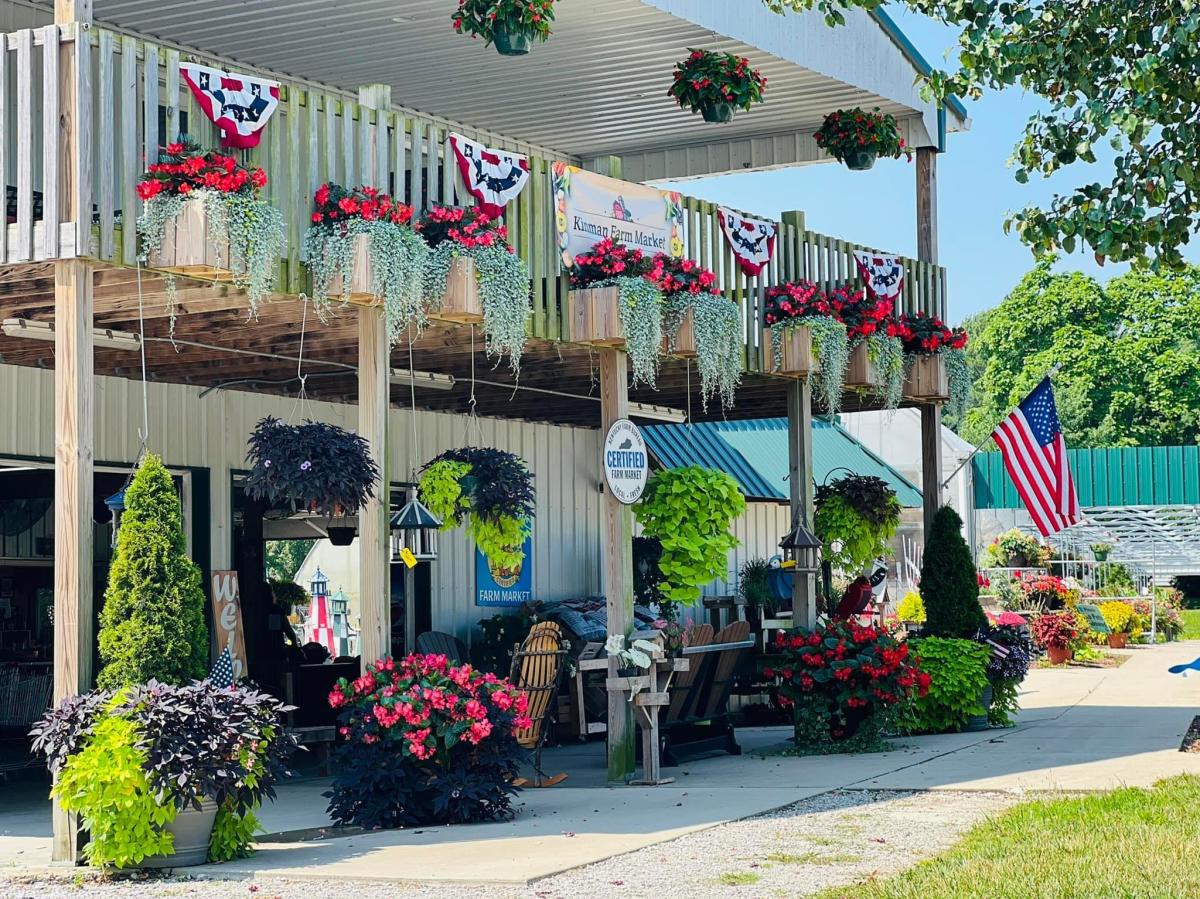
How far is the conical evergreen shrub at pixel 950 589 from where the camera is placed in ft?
50.0

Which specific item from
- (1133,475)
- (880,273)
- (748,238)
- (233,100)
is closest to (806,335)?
(748,238)

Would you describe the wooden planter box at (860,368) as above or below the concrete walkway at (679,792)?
above

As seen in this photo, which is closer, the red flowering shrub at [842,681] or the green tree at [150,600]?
the green tree at [150,600]

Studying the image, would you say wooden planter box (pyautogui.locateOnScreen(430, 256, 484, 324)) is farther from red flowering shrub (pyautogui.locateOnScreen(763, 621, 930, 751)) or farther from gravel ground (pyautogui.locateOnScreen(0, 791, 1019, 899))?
red flowering shrub (pyautogui.locateOnScreen(763, 621, 930, 751))

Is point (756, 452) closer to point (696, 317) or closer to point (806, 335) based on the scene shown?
point (806, 335)

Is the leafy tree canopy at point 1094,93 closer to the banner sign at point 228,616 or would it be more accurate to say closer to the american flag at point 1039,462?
the american flag at point 1039,462

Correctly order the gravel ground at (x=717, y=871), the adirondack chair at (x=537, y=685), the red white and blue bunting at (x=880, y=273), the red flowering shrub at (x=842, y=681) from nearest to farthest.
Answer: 1. the gravel ground at (x=717, y=871)
2. the adirondack chair at (x=537, y=685)
3. the red flowering shrub at (x=842, y=681)
4. the red white and blue bunting at (x=880, y=273)

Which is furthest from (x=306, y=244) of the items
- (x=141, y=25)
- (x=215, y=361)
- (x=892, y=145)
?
(x=892, y=145)

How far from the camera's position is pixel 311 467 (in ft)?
30.4

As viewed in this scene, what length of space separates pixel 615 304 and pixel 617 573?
1.93m

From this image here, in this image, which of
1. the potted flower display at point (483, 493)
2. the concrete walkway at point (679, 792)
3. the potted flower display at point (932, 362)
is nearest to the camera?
the concrete walkway at point (679, 792)

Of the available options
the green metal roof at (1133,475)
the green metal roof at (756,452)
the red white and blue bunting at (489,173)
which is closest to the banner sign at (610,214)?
the red white and blue bunting at (489,173)

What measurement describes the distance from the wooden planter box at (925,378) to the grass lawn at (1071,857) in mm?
5904

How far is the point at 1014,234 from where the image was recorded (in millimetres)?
11508
